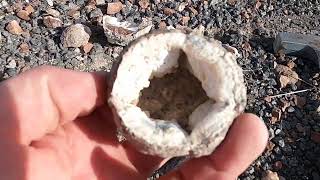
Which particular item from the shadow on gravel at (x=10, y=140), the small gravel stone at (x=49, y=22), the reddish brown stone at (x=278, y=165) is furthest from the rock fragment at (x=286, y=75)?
the shadow on gravel at (x=10, y=140)

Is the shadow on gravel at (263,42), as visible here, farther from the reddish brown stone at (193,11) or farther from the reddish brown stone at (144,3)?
the reddish brown stone at (144,3)

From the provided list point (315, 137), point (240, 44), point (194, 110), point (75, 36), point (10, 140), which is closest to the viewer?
point (10, 140)

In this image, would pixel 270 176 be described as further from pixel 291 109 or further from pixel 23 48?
pixel 23 48

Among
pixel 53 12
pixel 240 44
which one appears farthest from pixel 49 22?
pixel 240 44

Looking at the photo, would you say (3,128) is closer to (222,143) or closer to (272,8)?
(222,143)

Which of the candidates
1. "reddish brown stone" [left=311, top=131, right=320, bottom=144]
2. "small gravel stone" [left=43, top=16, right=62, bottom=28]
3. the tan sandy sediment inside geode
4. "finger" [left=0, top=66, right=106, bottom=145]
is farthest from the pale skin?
"small gravel stone" [left=43, top=16, right=62, bottom=28]

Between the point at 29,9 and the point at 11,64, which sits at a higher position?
the point at 29,9

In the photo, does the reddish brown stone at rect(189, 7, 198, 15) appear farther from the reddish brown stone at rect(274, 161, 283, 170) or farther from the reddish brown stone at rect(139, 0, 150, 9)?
the reddish brown stone at rect(274, 161, 283, 170)
